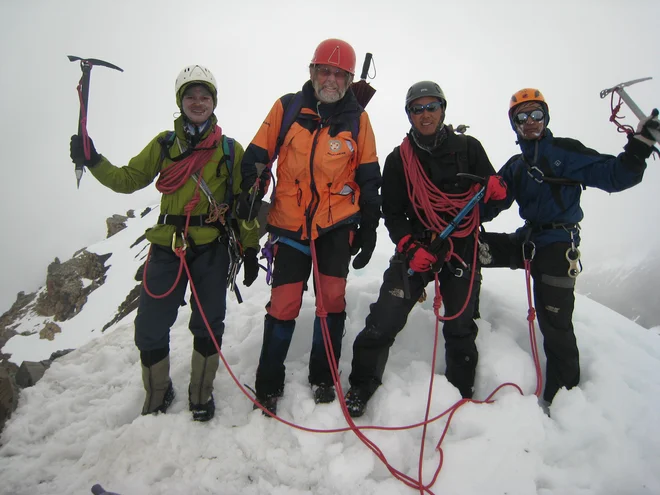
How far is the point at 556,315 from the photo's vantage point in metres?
2.98

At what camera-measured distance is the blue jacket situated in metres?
2.87

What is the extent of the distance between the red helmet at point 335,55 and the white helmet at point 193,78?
91 centimetres

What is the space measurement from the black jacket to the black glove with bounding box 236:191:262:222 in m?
1.26

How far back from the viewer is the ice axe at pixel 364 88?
370 centimetres

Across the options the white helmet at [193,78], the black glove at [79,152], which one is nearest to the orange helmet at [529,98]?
the white helmet at [193,78]

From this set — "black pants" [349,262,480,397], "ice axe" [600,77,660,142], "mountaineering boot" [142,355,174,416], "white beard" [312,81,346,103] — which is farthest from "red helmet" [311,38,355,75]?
"mountaineering boot" [142,355,174,416]

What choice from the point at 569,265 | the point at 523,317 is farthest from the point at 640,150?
the point at 523,317

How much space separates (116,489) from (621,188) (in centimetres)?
434

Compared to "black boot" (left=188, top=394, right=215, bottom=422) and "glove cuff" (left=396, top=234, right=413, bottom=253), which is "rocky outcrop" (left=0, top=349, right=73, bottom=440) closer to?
"black boot" (left=188, top=394, right=215, bottom=422)

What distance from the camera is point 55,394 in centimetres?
339

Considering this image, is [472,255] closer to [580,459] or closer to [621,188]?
[621,188]

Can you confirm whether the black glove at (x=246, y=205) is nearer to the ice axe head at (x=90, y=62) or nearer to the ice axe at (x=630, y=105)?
the ice axe head at (x=90, y=62)

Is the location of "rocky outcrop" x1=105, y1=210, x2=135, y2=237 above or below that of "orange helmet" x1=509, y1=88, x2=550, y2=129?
below

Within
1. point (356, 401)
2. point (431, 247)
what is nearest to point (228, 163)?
point (431, 247)
